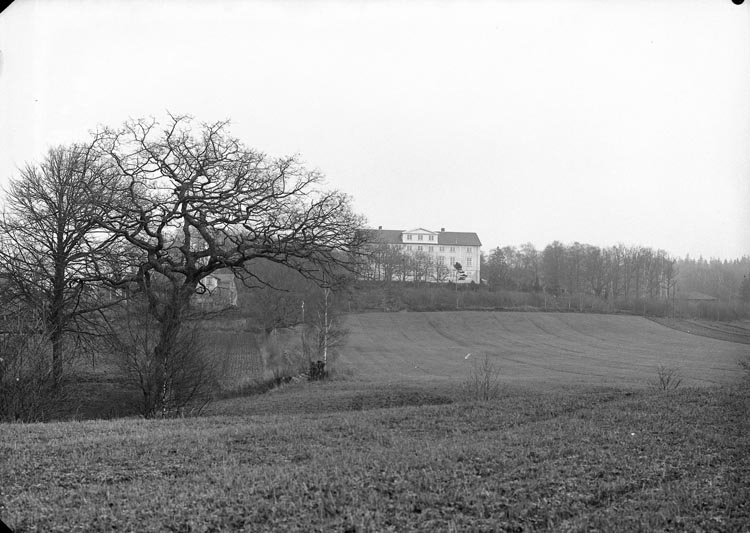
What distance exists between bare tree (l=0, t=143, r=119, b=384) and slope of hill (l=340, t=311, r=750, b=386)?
15503mm

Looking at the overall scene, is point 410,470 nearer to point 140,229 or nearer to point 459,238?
point 140,229

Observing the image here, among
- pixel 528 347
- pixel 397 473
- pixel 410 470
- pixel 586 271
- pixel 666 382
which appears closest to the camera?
pixel 397 473

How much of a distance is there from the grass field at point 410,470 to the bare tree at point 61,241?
877 cm

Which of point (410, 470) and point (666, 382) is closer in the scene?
point (410, 470)

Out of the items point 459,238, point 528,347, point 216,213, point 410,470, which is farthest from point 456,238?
point 410,470

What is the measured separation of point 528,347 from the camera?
5609cm

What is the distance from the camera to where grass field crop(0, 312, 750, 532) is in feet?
17.9

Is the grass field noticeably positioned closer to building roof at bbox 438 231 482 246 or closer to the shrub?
the shrub

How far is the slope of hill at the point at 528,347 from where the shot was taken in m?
36.7

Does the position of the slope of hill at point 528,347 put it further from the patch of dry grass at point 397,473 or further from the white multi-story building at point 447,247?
the patch of dry grass at point 397,473

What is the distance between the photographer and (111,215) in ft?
65.5

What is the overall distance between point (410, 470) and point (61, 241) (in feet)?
56.8

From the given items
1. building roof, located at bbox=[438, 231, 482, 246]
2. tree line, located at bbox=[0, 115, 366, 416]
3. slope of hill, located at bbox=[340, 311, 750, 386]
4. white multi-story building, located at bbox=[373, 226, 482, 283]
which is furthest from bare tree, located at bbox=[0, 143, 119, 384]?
building roof, located at bbox=[438, 231, 482, 246]

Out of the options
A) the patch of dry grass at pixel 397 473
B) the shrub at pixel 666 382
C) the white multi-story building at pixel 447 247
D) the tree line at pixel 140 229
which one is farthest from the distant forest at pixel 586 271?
the patch of dry grass at pixel 397 473
